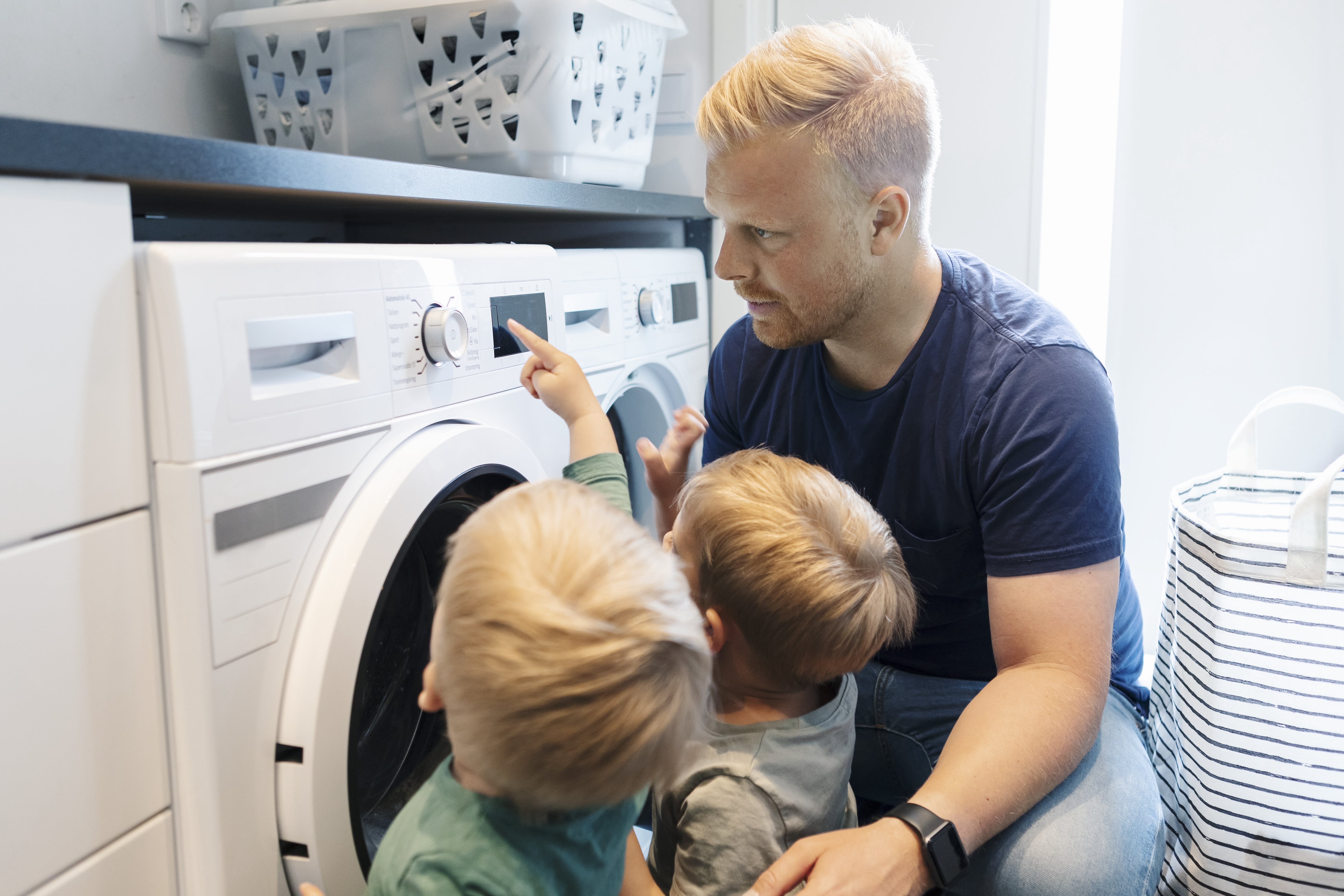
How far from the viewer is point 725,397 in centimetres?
130

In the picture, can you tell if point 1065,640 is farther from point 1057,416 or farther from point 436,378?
point 436,378

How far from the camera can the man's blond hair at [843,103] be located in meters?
1.01

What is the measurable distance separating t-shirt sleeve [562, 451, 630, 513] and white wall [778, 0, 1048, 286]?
3.65ft

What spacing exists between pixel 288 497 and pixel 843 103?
70 centimetres

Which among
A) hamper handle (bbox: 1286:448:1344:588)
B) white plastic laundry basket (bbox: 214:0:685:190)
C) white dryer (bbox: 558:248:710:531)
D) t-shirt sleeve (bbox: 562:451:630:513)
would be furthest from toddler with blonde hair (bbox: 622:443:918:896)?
white plastic laundry basket (bbox: 214:0:685:190)

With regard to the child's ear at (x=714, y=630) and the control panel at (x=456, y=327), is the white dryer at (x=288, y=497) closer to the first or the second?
the control panel at (x=456, y=327)

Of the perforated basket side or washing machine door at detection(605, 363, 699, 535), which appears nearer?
the perforated basket side

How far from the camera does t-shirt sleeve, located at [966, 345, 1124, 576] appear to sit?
3.19ft

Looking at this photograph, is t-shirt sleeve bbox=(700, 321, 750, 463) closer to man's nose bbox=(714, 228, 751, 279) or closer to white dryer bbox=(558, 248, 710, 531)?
white dryer bbox=(558, 248, 710, 531)

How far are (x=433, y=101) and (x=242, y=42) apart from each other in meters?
0.32

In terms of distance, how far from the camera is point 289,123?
55.3 inches

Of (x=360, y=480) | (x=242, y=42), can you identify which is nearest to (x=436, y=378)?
(x=360, y=480)

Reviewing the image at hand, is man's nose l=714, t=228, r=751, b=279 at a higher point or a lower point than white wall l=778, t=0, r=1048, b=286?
lower

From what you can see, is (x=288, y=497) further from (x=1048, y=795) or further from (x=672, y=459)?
(x=1048, y=795)
